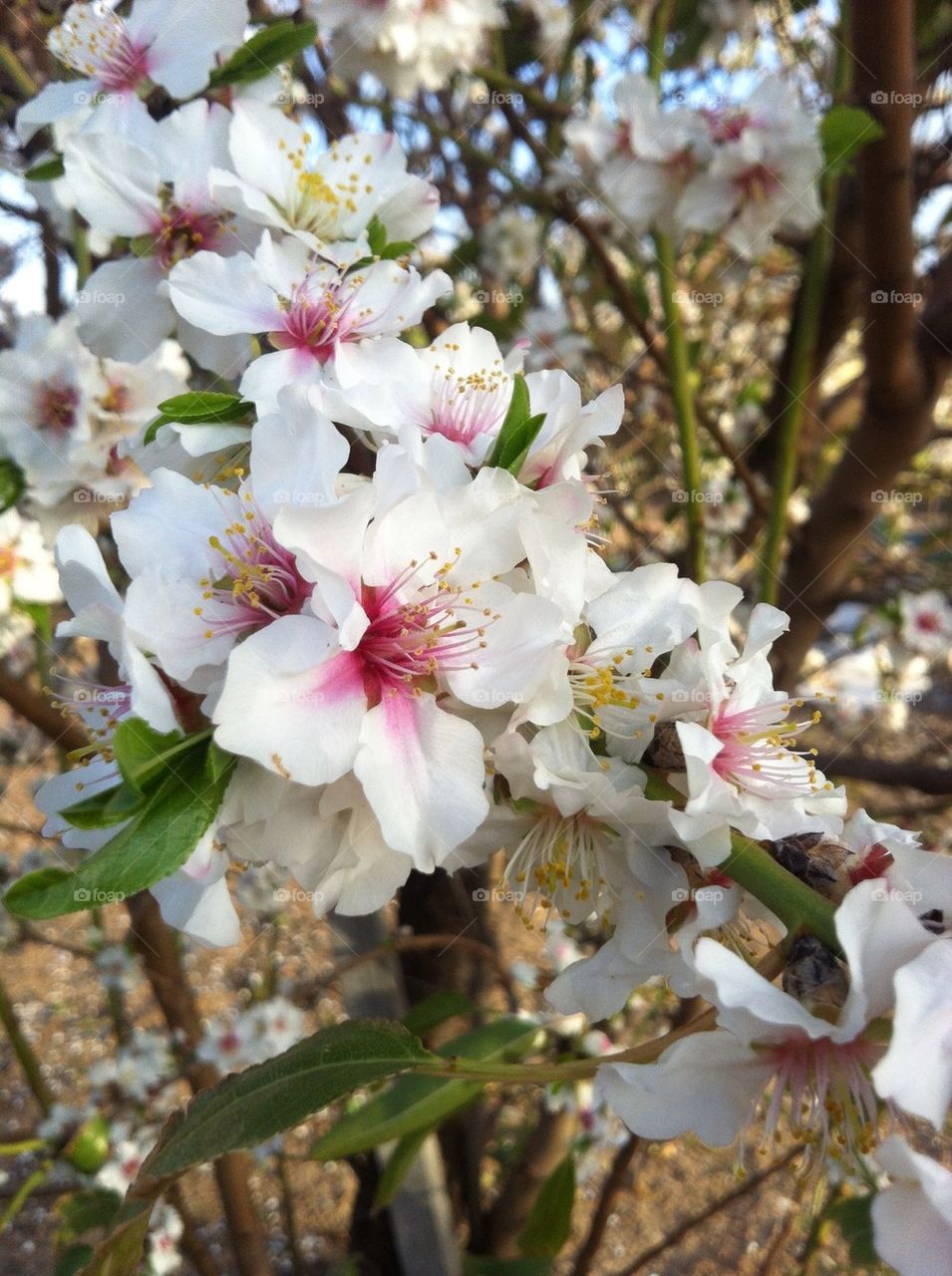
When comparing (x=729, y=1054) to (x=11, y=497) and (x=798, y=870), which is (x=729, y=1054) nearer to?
(x=798, y=870)

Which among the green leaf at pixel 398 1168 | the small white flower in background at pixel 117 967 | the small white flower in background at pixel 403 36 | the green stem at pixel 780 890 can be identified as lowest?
the small white flower in background at pixel 117 967

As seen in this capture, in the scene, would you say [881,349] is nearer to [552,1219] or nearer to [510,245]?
[552,1219]

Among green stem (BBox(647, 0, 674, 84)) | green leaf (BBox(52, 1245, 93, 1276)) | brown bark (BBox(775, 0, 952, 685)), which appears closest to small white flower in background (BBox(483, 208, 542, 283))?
green stem (BBox(647, 0, 674, 84))

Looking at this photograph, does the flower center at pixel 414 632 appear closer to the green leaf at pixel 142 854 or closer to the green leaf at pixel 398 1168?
the green leaf at pixel 142 854

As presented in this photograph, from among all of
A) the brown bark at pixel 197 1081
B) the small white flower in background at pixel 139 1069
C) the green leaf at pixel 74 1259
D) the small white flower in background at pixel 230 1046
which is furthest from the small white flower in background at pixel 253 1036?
the green leaf at pixel 74 1259

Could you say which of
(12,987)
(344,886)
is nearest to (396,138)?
(344,886)

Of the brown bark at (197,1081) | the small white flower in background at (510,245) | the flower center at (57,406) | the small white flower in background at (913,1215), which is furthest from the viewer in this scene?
the small white flower in background at (510,245)

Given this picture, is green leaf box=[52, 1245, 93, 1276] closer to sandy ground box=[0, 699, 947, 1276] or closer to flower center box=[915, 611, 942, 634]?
sandy ground box=[0, 699, 947, 1276]
